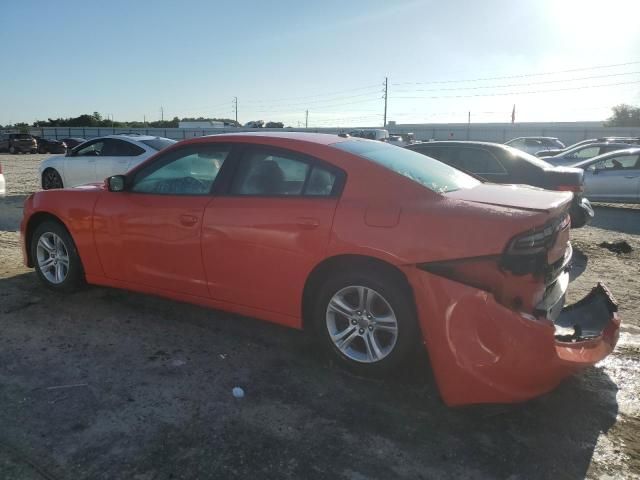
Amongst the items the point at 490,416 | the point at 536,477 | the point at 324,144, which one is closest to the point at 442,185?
the point at 324,144

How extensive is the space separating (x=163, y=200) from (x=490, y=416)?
2.78 m

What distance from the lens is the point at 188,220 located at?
387 cm

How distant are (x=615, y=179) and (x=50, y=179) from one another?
12588mm

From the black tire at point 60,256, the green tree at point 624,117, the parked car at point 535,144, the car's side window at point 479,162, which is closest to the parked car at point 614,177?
the car's side window at point 479,162

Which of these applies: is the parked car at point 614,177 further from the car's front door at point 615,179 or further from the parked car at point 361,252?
the parked car at point 361,252

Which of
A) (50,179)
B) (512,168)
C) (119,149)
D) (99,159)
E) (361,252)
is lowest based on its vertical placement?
(50,179)

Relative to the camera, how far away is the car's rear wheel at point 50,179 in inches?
460

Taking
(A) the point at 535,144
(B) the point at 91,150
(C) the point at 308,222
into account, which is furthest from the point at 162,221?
(A) the point at 535,144

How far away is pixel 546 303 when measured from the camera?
309 centimetres

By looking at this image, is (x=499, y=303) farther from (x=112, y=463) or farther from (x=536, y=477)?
(x=112, y=463)

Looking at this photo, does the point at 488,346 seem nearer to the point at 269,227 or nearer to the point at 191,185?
the point at 269,227

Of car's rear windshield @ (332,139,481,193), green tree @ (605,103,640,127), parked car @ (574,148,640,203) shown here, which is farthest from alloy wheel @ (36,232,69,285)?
green tree @ (605,103,640,127)

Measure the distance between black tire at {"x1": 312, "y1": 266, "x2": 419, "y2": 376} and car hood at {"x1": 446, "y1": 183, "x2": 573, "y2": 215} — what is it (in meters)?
0.68

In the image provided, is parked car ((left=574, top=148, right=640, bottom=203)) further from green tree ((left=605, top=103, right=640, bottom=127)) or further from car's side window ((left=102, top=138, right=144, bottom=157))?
green tree ((left=605, top=103, right=640, bottom=127))
